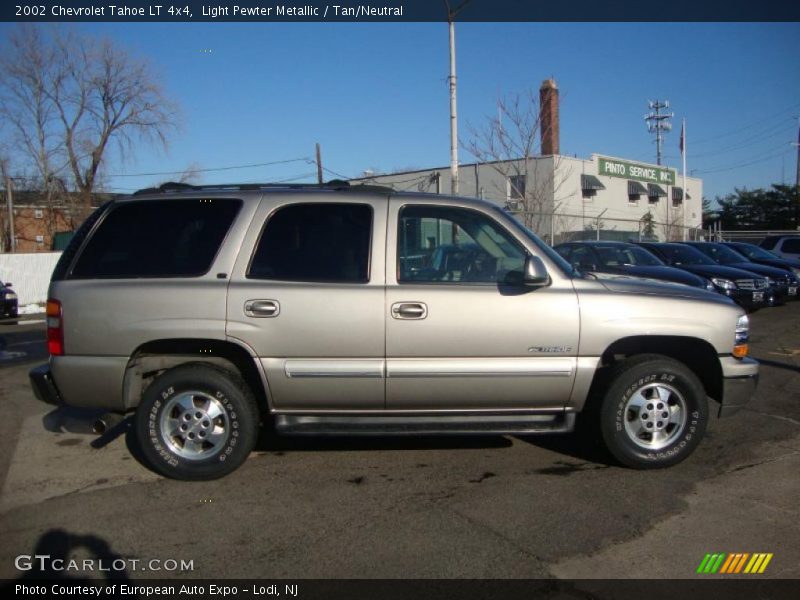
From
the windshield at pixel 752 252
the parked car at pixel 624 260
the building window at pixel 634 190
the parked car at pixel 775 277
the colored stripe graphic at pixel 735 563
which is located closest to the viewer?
the colored stripe graphic at pixel 735 563

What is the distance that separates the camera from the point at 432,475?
16.4 feet

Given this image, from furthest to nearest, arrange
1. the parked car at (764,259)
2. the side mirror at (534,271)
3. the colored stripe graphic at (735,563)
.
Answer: the parked car at (764,259) < the side mirror at (534,271) < the colored stripe graphic at (735,563)

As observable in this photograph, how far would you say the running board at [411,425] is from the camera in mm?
4816

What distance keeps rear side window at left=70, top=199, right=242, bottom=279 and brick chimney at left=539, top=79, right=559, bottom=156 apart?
20.1 metres

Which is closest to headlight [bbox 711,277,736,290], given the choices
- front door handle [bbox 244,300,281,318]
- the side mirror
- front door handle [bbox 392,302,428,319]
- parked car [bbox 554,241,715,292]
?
parked car [bbox 554,241,715,292]

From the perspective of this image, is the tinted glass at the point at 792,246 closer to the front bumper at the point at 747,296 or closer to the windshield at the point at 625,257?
the front bumper at the point at 747,296

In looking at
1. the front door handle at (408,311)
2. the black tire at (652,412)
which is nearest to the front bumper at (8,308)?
the front door handle at (408,311)

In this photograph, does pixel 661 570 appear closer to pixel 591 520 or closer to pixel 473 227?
pixel 591 520

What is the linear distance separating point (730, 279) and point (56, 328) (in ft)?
41.6

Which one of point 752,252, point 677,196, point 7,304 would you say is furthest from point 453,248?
point 677,196

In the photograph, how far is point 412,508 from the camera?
4.41 meters

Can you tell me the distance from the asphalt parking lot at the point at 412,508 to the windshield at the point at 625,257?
677 cm

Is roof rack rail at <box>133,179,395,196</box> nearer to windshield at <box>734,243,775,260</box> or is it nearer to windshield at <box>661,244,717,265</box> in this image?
windshield at <box>661,244,717,265</box>

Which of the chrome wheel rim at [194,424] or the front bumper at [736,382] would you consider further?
the front bumper at [736,382]
